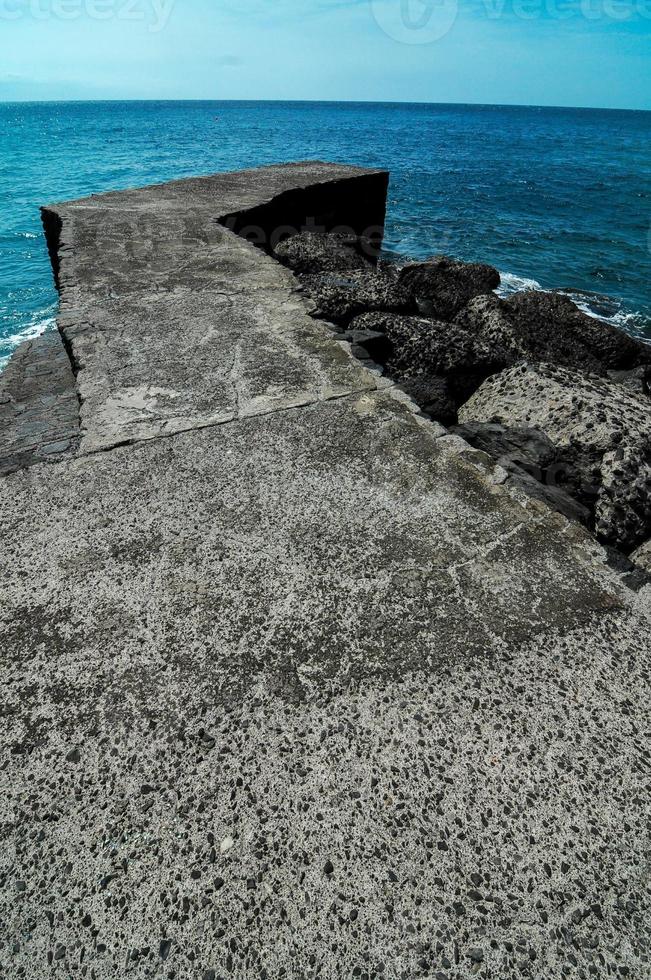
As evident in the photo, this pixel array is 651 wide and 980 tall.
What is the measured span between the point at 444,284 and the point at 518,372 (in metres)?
3.11

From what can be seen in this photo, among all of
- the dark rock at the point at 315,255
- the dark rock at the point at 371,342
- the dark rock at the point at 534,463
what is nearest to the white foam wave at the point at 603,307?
the dark rock at the point at 315,255

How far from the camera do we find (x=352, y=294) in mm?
4023

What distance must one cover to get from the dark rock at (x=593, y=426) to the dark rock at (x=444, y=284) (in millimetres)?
2265

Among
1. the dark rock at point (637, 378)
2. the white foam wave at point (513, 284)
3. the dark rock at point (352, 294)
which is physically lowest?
the white foam wave at point (513, 284)

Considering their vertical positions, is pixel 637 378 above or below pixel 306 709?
below

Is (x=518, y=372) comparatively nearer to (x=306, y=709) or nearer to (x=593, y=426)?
(x=593, y=426)

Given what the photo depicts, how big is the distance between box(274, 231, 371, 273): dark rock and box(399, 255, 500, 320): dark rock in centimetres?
65

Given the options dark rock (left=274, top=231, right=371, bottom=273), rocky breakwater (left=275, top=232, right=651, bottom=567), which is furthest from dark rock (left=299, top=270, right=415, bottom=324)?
dark rock (left=274, top=231, right=371, bottom=273)

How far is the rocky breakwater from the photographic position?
92.0 inches

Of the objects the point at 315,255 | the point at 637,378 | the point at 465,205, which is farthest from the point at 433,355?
the point at 465,205

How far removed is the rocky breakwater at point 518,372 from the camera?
2.34 m

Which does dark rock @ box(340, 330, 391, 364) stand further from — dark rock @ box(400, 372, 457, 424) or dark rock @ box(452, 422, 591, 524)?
dark rock @ box(452, 422, 591, 524)

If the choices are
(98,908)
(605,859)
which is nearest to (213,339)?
(98,908)

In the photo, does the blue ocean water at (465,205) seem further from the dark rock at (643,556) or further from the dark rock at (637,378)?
the dark rock at (643,556)
